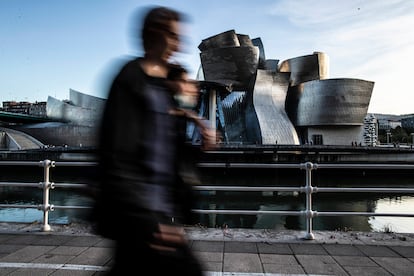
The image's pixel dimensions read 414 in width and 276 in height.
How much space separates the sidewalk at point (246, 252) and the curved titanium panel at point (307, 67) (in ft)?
187

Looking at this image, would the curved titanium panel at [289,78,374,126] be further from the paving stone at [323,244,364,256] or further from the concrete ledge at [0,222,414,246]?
the paving stone at [323,244,364,256]

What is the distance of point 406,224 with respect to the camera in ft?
36.8

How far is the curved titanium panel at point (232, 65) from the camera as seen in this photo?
50906 mm

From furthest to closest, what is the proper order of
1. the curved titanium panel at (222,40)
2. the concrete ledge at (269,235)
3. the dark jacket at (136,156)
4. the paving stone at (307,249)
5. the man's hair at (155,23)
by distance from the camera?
the curved titanium panel at (222,40)
the concrete ledge at (269,235)
the paving stone at (307,249)
the man's hair at (155,23)
the dark jacket at (136,156)

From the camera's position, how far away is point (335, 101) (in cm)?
5566

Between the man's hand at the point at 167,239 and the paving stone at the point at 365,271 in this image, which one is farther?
the paving stone at the point at 365,271

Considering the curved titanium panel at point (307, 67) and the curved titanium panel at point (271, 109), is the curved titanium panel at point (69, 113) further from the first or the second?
the curved titanium panel at point (307, 67)

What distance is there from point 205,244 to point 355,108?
56961mm

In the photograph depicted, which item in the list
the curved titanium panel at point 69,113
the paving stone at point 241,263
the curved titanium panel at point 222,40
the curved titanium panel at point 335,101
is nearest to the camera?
the paving stone at point 241,263

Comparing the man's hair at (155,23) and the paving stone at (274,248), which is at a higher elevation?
the man's hair at (155,23)

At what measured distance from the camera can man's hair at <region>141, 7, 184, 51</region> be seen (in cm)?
146

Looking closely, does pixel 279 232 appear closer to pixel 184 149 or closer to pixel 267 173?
pixel 184 149

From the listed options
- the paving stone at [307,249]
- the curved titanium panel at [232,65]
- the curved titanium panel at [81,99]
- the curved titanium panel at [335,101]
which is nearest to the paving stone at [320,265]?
the paving stone at [307,249]

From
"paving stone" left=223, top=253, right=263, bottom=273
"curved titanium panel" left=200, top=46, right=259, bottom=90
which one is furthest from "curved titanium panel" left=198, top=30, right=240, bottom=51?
"paving stone" left=223, top=253, right=263, bottom=273
